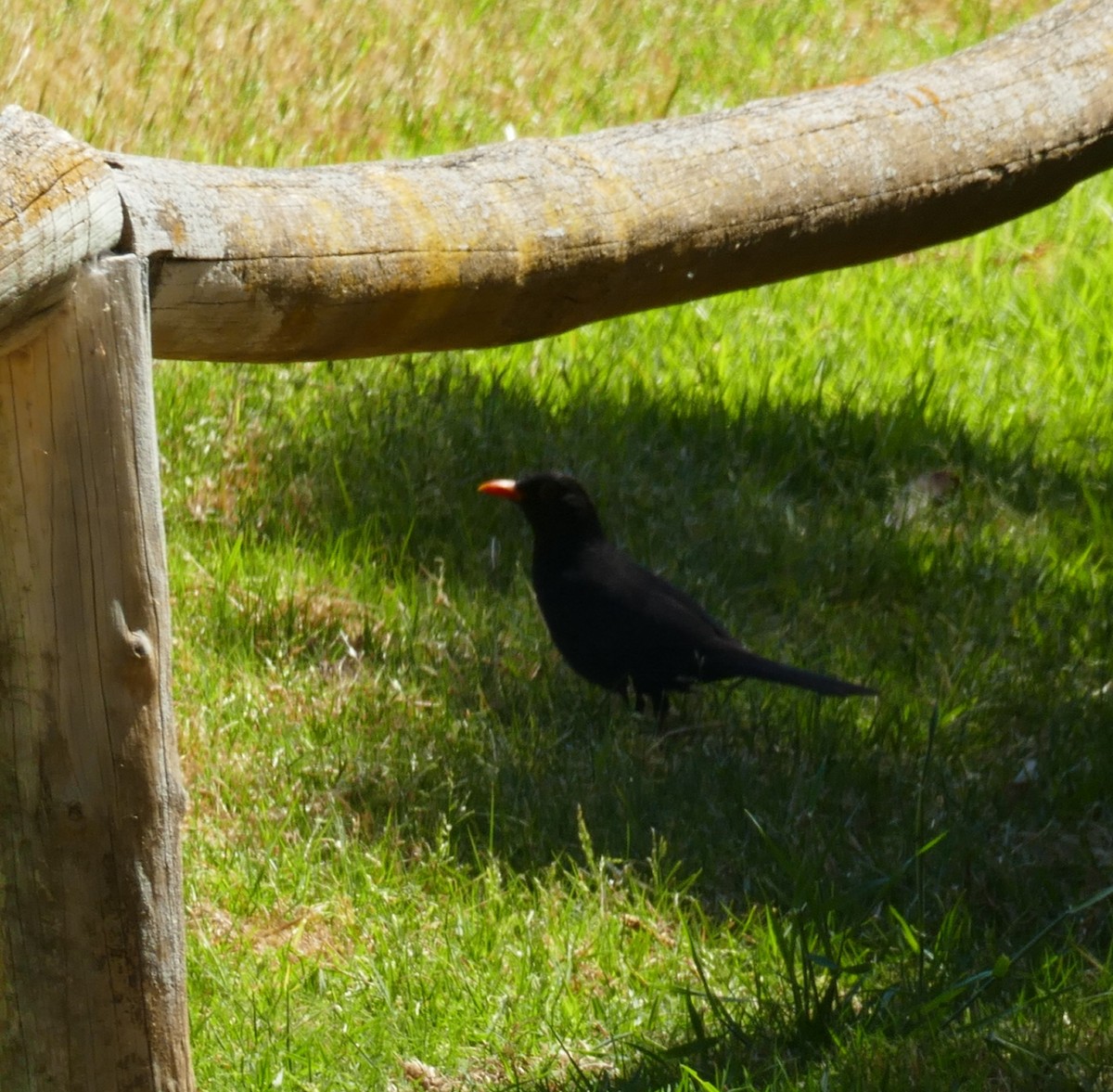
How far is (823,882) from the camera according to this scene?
353 cm

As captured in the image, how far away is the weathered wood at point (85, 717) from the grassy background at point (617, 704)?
0.63 meters

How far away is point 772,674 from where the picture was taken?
414 centimetres

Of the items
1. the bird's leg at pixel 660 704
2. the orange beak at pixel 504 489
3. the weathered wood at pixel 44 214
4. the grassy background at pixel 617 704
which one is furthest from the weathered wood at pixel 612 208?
the orange beak at pixel 504 489

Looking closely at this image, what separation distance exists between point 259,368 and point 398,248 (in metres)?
3.42

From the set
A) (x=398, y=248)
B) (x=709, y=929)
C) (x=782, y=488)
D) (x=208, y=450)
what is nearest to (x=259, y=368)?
(x=208, y=450)

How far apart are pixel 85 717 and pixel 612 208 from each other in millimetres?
1133

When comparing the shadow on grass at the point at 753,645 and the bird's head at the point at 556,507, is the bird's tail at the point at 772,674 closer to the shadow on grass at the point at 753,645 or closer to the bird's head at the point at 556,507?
the shadow on grass at the point at 753,645

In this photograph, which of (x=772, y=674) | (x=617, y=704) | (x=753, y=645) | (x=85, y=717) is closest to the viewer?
(x=85, y=717)

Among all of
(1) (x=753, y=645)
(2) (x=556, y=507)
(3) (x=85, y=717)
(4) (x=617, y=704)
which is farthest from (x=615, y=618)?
(3) (x=85, y=717)

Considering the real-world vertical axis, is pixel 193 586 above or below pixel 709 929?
above

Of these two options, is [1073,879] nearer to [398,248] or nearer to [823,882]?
[823,882]

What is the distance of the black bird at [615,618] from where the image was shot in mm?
4262

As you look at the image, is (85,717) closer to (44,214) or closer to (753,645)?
(44,214)

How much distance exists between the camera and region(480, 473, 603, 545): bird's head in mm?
4691
